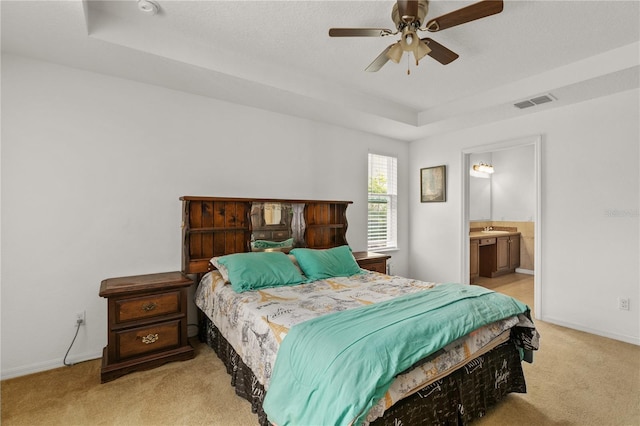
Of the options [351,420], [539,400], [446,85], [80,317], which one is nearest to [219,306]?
[80,317]

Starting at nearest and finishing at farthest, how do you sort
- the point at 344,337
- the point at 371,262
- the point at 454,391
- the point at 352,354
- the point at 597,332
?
the point at 352,354
the point at 344,337
the point at 454,391
the point at 597,332
the point at 371,262

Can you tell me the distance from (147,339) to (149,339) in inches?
0.6

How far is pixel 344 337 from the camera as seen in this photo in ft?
4.97

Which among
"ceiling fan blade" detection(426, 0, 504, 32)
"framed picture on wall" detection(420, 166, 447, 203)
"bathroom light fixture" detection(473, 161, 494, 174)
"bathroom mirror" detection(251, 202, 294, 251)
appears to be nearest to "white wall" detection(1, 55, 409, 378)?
"bathroom mirror" detection(251, 202, 294, 251)

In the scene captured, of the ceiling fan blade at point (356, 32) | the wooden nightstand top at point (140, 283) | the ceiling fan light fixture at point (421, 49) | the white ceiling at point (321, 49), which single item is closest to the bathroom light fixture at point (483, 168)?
the white ceiling at point (321, 49)

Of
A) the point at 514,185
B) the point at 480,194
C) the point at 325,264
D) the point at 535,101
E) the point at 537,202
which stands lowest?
the point at 325,264

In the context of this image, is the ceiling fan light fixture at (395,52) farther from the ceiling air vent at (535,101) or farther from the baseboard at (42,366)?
the baseboard at (42,366)

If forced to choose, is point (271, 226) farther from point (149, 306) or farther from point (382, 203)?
point (382, 203)

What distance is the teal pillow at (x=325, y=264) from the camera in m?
3.10

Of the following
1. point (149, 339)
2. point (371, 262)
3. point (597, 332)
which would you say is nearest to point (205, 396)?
point (149, 339)

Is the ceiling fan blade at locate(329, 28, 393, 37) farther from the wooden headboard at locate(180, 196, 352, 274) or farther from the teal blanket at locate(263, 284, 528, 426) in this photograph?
the wooden headboard at locate(180, 196, 352, 274)

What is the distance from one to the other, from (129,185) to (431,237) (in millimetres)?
4280

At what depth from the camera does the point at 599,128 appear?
331 cm

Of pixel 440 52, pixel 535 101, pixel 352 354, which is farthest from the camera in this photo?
pixel 535 101
